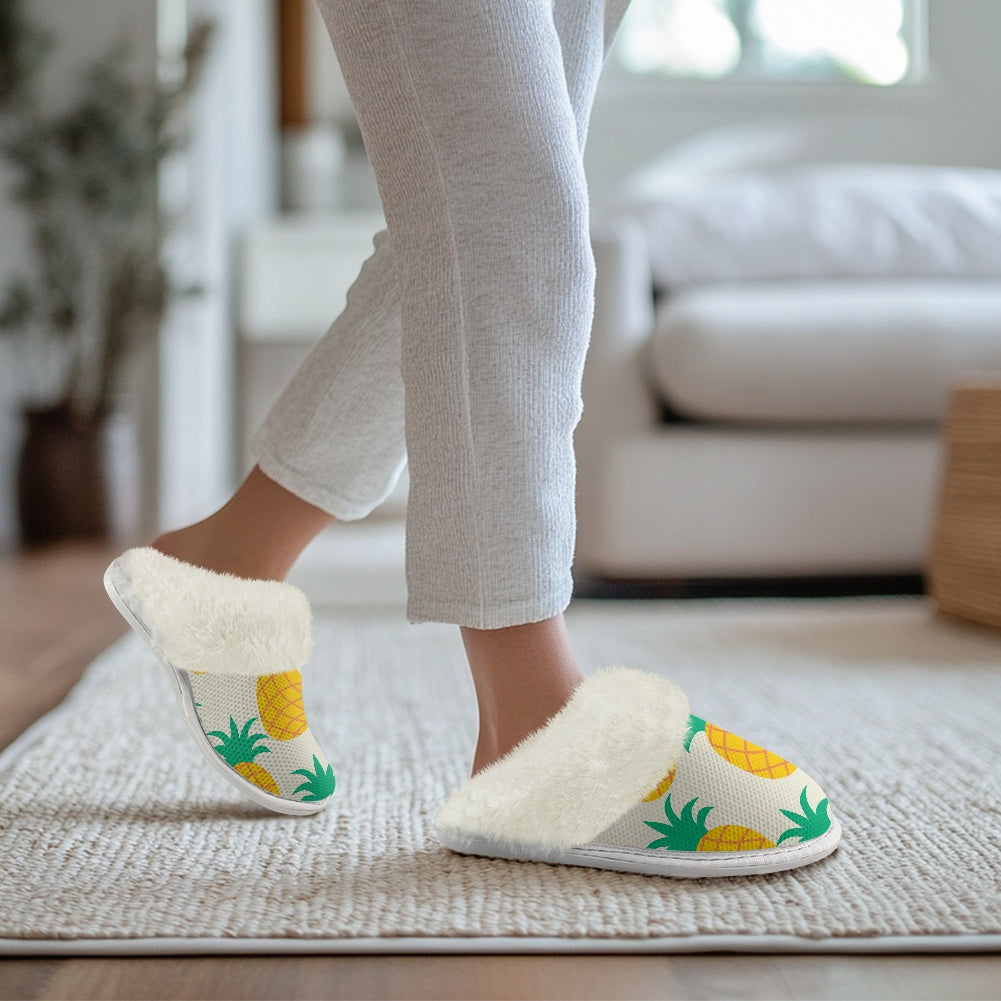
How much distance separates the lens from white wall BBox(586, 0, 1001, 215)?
146 inches

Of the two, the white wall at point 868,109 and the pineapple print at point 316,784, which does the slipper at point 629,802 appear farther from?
the white wall at point 868,109

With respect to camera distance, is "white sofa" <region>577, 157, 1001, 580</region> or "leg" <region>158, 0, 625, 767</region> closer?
"leg" <region>158, 0, 625, 767</region>

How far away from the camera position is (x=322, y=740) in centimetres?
88

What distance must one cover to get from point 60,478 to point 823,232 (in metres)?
1.68

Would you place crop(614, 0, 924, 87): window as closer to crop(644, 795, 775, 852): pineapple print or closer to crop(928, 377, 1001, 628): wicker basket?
crop(928, 377, 1001, 628): wicker basket

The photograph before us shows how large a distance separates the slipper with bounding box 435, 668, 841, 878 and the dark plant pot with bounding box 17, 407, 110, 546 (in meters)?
2.21

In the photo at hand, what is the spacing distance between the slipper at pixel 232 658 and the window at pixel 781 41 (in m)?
3.39

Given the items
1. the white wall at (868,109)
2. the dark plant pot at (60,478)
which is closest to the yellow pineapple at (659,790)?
the dark plant pot at (60,478)

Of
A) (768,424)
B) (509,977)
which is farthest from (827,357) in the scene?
(509,977)

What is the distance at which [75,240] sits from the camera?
273cm

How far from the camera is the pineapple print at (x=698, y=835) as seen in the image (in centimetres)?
59

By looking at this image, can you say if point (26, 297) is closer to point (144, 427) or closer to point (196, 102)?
point (144, 427)

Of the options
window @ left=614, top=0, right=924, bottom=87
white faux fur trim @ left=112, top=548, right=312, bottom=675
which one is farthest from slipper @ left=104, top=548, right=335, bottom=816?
window @ left=614, top=0, right=924, bottom=87

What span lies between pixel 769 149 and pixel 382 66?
3405mm
